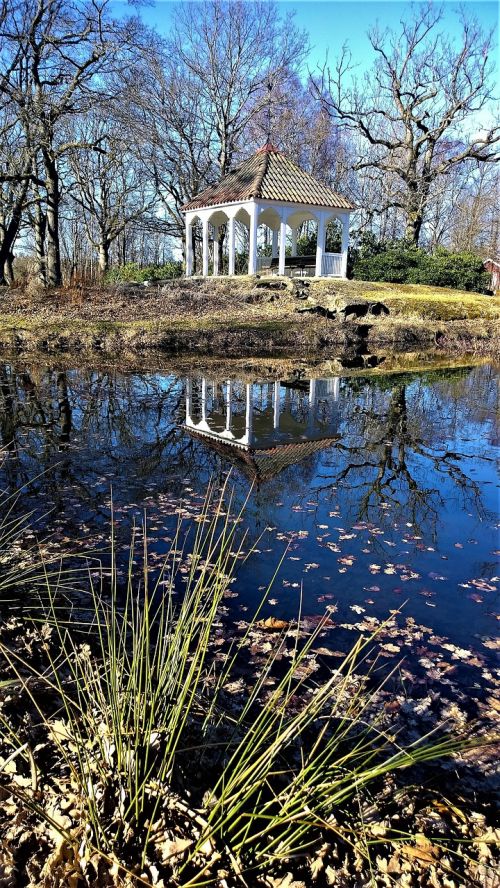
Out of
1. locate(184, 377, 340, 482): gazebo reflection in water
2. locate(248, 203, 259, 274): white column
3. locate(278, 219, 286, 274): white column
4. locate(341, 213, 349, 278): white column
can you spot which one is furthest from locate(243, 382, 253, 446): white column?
locate(341, 213, 349, 278): white column

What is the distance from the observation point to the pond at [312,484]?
411 cm

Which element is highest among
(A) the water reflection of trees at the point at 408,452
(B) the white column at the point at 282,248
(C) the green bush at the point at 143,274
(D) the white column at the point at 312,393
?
(B) the white column at the point at 282,248

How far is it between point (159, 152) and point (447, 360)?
2325 cm

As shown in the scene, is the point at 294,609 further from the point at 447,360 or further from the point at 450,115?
the point at 450,115

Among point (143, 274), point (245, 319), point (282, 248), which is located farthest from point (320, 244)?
point (143, 274)

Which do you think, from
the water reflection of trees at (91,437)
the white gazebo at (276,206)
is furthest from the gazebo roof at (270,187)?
the water reflection of trees at (91,437)

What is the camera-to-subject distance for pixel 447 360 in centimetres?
1788

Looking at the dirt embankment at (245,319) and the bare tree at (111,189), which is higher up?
the bare tree at (111,189)

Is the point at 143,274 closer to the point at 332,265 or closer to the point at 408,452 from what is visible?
the point at 332,265

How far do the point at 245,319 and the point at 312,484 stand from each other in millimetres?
13070

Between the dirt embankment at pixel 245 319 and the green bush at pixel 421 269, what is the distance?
3595mm

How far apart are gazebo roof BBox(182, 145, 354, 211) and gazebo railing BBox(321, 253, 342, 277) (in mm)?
1950

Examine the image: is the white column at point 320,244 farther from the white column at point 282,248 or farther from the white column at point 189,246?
the white column at point 189,246

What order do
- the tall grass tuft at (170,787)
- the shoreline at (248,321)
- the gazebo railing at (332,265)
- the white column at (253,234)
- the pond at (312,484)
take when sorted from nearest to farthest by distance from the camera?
the tall grass tuft at (170,787) < the pond at (312,484) < the shoreline at (248,321) < the white column at (253,234) < the gazebo railing at (332,265)
